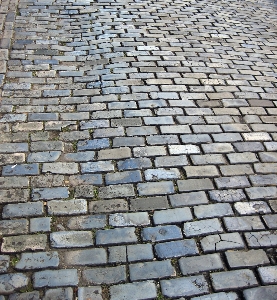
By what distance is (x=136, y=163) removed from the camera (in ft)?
10.7

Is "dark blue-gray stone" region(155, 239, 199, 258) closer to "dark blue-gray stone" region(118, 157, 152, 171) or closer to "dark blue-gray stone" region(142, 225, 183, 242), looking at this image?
"dark blue-gray stone" region(142, 225, 183, 242)

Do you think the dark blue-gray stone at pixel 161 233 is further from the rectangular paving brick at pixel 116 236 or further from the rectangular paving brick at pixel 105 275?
the rectangular paving brick at pixel 105 275

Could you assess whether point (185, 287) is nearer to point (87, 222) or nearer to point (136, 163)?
point (87, 222)

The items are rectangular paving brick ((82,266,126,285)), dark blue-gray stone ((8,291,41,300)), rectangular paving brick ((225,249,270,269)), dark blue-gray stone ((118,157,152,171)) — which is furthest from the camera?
dark blue-gray stone ((118,157,152,171))

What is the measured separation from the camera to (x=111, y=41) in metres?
5.33

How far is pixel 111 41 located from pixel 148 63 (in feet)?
2.78

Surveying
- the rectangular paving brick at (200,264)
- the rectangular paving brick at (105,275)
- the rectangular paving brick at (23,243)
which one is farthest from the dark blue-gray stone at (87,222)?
the rectangular paving brick at (200,264)

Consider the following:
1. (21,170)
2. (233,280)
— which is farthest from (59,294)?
(21,170)

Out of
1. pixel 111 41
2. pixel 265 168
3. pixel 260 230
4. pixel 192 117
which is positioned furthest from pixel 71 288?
pixel 111 41

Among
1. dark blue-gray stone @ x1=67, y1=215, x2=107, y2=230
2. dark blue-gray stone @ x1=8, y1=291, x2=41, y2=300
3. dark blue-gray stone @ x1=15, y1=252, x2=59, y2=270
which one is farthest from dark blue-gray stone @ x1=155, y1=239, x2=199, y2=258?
dark blue-gray stone @ x1=8, y1=291, x2=41, y2=300

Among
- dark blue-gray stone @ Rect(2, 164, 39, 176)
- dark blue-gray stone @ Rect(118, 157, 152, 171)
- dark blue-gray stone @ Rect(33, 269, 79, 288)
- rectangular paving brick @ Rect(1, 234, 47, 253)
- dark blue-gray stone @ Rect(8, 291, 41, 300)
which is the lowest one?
dark blue-gray stone @ Rect(8, 291, 41, 300)

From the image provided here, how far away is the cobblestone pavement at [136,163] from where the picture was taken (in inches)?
95.3

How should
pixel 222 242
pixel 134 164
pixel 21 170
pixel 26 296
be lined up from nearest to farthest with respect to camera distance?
1. pixel 26 296
2. pixel 222 242
3. pixel 21 170
4. pixel 134 164

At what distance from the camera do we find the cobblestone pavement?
2.42 meters
